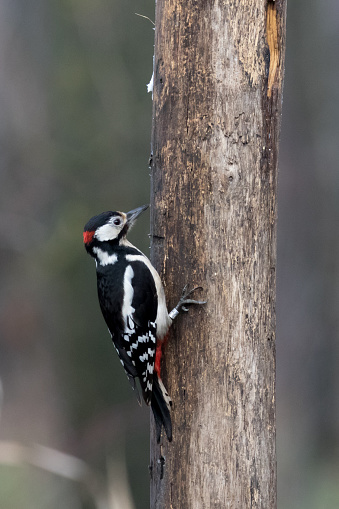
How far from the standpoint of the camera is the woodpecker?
3012 millimetres

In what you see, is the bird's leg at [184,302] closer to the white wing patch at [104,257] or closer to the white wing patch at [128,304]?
the white wing patch at [128,304]

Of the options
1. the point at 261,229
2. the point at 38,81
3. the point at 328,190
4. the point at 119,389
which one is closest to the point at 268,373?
the point at 261,229

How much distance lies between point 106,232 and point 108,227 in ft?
0.10

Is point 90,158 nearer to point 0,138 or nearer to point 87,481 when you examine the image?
point 0,138

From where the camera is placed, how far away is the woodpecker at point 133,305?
9.88ft

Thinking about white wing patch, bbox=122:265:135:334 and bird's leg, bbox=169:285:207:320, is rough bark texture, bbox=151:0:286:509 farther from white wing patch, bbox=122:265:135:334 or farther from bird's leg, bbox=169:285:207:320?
white wing patch, bbox=122:265:135:334

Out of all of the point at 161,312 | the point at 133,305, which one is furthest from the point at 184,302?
the point at 133,305

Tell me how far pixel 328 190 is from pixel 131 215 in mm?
4261

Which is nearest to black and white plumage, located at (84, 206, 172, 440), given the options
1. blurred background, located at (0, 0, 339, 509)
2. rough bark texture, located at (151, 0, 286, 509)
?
rough bark texture, located at (151, 0, 286, 509)

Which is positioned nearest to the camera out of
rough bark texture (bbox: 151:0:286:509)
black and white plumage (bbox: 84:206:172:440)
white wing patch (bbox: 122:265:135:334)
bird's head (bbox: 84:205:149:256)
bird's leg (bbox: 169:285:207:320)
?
rough bark texture (bbox: 151:0:286:509)

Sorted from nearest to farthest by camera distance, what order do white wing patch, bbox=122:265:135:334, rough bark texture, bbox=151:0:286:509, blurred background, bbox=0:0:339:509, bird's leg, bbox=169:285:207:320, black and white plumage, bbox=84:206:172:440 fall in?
rough bark texture, bbox=151:0:286:509 → bird's leg, bbox=169:285:207:320 → black and white plumage, bbox=84:206:172:440 → white wing patch, bbox=122:265:135:334 → blurred background, bbox=0:0:339:509

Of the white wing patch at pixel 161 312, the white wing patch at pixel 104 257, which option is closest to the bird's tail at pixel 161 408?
the white wing patch at pixel 161 312

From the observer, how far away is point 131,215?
3602 mm

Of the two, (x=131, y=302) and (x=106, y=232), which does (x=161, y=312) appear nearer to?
(x=131, y=302)
